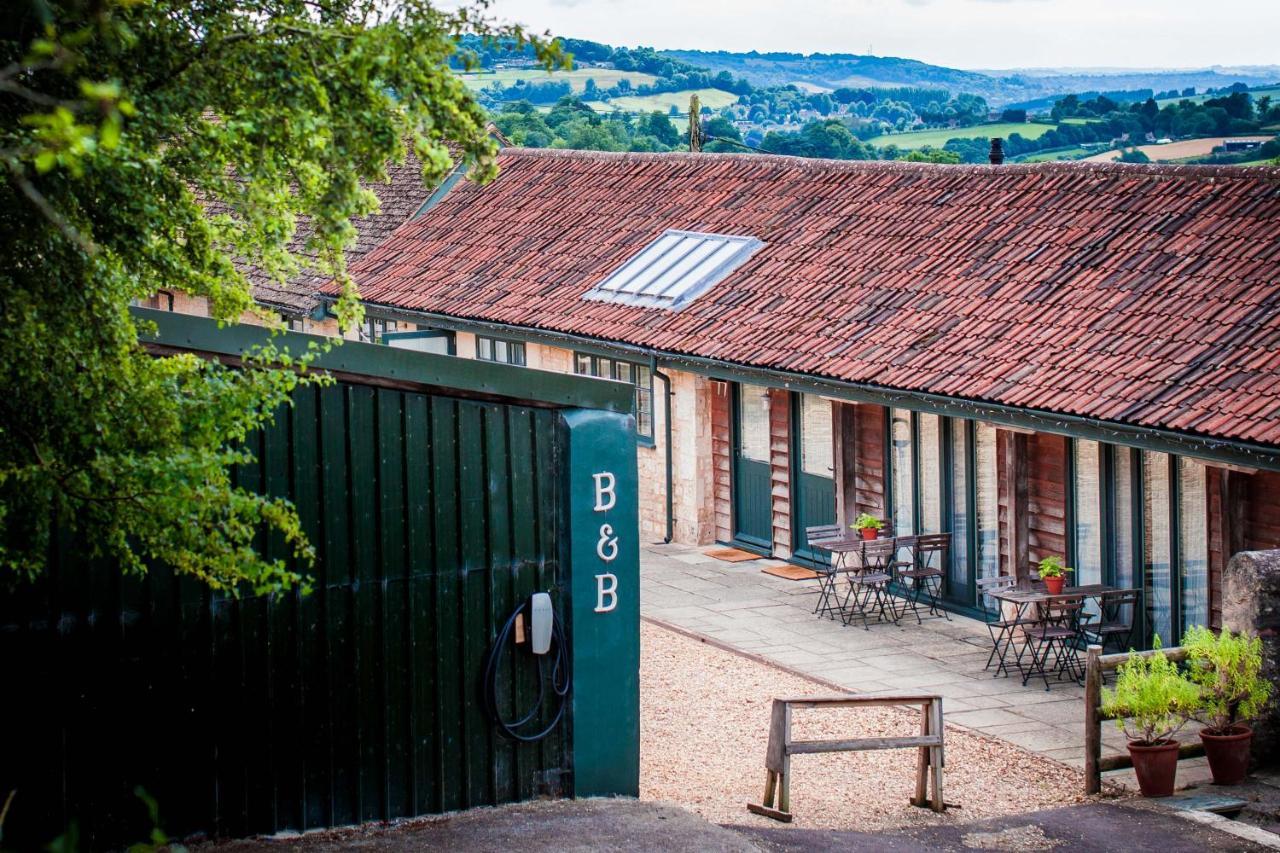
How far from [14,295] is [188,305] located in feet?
84.4

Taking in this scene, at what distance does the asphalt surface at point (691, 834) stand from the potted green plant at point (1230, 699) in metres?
0.83

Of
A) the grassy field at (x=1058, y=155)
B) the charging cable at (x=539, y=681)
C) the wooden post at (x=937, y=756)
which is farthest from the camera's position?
the grassy field at (x=1058, y=155)

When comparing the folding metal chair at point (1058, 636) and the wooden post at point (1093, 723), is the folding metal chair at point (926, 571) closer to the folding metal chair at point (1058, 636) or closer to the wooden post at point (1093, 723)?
the folding metal chair at point (1058, 636)

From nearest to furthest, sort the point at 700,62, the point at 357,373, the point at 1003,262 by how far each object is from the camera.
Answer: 1. the point at 357,373
2. the point at 1003,262
3. the point at 700,62

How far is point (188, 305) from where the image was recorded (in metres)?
31.4

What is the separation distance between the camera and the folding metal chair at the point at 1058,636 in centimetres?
1374

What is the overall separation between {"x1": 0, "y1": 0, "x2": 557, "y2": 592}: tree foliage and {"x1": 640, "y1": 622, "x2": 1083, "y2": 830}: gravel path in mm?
4432

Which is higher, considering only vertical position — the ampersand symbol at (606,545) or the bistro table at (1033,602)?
the ampersand symbol at (606,545)

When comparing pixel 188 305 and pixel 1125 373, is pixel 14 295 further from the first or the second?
pixel 188 305

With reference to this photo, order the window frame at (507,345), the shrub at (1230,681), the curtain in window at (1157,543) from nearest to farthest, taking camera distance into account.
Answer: the shrub at (1230,681), the curtain in window at (1157,543), the window frame at (507,345)

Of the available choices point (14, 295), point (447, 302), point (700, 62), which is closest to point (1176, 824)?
point (14, 295)

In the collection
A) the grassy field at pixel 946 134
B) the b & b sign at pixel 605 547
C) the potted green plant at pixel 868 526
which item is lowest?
the potted green plant at pixel 868 526

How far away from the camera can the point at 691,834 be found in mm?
8836

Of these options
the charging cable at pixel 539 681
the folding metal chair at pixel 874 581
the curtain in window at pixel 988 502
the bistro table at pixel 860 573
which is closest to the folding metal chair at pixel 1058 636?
the curtain in window at pixel 988 502
